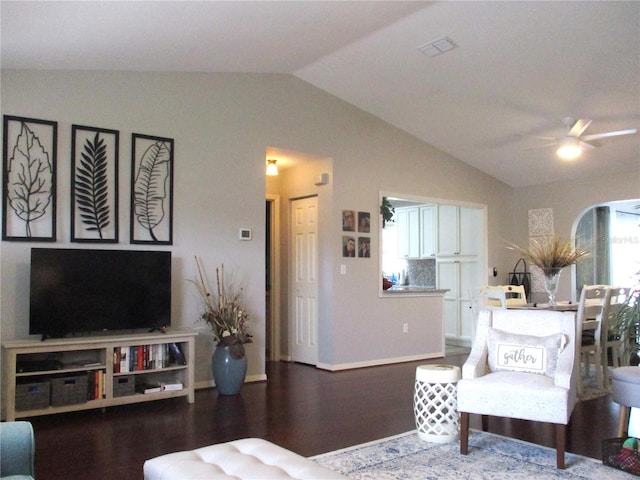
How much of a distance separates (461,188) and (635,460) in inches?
200

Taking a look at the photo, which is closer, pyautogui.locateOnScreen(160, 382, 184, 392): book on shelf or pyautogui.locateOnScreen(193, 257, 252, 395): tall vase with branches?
pyautogui.locateOnScreen(160, 382, 184, 392): book on shelf

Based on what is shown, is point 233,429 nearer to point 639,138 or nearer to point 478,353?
point 478,353

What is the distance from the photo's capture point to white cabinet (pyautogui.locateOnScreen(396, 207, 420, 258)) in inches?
355

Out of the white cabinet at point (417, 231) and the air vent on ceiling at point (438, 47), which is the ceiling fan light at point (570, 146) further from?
the white cabinet at point (417, 231)

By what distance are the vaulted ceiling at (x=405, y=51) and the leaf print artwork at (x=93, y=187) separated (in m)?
0.68

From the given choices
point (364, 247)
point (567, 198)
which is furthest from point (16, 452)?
point (567, 198)

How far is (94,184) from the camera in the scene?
4570mm

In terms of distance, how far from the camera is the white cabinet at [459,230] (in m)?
8.11

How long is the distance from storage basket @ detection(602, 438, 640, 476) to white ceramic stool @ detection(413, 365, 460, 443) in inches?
33.4

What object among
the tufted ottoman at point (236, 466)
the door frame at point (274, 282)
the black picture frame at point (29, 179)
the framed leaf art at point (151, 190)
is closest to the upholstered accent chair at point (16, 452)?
the tufted ottoman at point (236, 466)

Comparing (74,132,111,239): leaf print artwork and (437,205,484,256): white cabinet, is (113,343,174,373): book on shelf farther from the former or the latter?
(437,205,484,256): white cabinet

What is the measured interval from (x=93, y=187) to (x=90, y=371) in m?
Result: 1.49

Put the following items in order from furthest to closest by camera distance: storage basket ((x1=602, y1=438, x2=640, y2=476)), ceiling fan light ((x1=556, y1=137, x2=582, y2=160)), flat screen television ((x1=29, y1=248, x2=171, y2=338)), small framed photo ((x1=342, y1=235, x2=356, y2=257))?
1. small framed photo ((x1=342, y1=235, x2=356, y2=257))
2. ceiling fan light ((x1=556, y1=137, x2=582, y2=160))
3. flat screen television ((x1=29, y1=248, x2=171, y2=338))
4. storage basket ((x1=602, y1=438, x2=640, y2=476))

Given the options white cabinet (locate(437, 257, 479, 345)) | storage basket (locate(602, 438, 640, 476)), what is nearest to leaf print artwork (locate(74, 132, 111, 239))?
storage basket (locate(602, 438, 640, 476))
